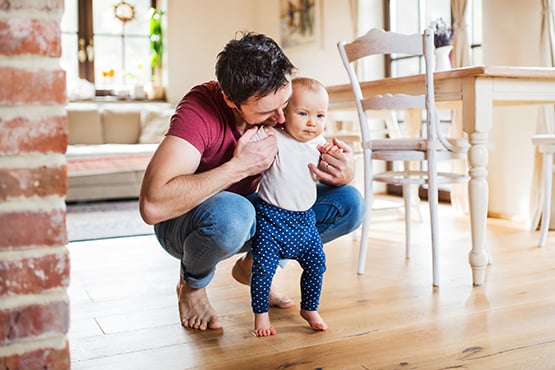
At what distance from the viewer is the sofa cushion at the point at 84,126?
5918mm

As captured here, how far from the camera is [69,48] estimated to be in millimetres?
6750

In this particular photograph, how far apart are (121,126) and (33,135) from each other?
17.1 ft

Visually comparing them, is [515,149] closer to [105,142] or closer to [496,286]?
[496,286]

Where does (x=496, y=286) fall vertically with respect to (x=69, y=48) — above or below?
below

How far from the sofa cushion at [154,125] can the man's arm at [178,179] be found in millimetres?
4358

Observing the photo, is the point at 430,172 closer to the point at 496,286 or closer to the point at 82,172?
the point at 496,286

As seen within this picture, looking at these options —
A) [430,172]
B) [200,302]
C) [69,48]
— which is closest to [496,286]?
[430,172]

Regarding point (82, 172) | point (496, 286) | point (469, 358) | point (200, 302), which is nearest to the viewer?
point (469, 358)

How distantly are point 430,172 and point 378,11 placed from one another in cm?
344

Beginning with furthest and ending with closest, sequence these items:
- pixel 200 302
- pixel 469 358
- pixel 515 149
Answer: pixel 515 149, pixel 200 302, pixel 469 358

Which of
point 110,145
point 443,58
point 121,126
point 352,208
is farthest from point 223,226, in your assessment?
point 121,126

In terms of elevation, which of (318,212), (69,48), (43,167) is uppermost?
(69,48)

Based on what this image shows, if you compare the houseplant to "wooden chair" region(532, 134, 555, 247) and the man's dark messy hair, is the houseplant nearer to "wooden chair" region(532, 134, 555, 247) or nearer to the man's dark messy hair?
"wooden chair" region(532, 134, 555, 247)

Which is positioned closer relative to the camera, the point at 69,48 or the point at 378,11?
the point at 378,11
